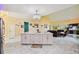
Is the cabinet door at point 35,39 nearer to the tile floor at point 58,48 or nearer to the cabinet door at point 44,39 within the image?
the cabinet door at point 44,39

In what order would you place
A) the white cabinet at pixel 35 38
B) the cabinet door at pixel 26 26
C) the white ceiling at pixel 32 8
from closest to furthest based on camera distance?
the white ceiling at pixel 32 8
the cabinet door at pixel 26 26
the white cabinet at pixel 35 38

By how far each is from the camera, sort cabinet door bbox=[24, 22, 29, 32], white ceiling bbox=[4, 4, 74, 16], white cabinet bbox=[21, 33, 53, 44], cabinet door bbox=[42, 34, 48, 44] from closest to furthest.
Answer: white ceiling bbox=[4, 4, 74, 16] < cabinet door bbox=[24, 22, 29, 32] < white cabinet bbox=[21, 33, 53, 44] < cabinet door bbox=[42, 34, 48, 44]

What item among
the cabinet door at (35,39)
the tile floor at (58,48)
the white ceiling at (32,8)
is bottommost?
the tile floor at (58,48)

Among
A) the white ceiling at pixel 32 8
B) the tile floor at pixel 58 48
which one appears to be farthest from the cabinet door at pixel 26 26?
the tile floor at pixel 58 48

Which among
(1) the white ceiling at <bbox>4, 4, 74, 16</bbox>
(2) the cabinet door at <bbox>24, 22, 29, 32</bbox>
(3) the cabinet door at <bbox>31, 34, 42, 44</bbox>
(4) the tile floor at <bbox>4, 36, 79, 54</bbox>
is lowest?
(4) the tile floor at <bbox>4, 36, 79, 54</bbox>

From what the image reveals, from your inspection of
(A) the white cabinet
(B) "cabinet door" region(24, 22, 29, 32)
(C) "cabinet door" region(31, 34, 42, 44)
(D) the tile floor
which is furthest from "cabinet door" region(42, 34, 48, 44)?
(B) "cabinet door" region(24, 22, 29, 32)

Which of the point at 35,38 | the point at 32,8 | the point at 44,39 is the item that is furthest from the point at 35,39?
the point at 32,8

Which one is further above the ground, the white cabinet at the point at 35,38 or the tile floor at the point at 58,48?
the white cabinet at the point at 35,38

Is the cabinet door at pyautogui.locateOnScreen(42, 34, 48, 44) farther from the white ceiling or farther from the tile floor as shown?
the white ceiling

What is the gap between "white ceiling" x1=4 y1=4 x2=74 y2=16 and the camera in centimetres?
335

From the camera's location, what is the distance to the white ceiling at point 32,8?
3.35 metres

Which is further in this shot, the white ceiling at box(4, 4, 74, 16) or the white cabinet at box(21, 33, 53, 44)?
the white cabinet at box(21, 33, 53, 44)

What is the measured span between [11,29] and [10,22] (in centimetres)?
22
